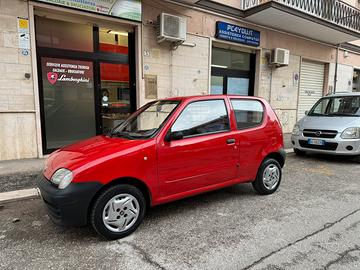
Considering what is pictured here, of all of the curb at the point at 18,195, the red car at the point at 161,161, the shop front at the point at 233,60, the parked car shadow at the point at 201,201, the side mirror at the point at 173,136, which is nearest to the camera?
the red car at the point at 161,161

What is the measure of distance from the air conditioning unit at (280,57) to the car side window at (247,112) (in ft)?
22.6

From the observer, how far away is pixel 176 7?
8.08m

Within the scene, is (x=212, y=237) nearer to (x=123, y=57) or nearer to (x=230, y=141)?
(x=230, y=141)

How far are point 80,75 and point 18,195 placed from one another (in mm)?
3832

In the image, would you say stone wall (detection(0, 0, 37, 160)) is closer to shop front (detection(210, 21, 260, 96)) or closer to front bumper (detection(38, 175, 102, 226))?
front bumper (detection(38, 175, 102, 226))

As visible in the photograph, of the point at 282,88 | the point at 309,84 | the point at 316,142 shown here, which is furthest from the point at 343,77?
the point at 316,142

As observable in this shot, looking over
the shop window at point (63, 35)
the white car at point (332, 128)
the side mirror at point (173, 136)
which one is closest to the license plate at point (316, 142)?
the white car at point (332, 128)

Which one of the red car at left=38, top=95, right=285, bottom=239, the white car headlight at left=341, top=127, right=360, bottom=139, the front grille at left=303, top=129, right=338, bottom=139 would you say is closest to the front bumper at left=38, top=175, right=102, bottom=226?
the red car at left=38, top=95, right=285, bottom=239

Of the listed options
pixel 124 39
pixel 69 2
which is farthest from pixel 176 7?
pixel 69 2

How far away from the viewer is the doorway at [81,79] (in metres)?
6.63

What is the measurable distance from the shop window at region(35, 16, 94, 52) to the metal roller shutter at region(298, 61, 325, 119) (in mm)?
9642

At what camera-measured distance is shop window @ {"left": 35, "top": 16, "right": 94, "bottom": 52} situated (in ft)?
21.3

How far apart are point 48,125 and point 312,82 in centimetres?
1187

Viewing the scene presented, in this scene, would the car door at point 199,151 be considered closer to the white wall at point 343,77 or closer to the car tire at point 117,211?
the car tire at point 117,211
